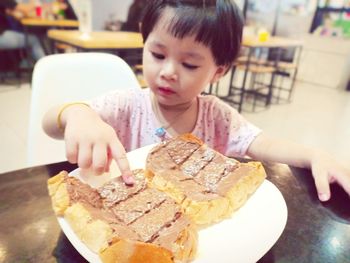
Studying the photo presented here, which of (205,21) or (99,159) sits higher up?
(205,21)

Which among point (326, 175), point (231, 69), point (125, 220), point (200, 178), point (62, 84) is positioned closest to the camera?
point (125, 220)

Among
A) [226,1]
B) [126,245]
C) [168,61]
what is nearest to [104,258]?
[126,245]

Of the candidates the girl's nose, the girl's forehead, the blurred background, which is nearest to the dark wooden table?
the girl's nose

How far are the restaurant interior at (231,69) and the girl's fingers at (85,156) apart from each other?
0.53 ft

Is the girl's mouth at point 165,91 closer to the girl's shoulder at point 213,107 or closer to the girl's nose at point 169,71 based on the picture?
the girl's nose at point 169,71

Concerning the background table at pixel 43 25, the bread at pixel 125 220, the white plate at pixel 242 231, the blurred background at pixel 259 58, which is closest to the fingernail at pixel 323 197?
the white plate at pixel 242 231

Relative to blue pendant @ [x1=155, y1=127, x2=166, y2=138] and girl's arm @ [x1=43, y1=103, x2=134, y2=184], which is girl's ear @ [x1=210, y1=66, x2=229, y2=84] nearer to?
blue pendant @ [x1=155, y1=127, x2=166, y2=138]

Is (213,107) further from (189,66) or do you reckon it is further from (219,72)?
(189,66)

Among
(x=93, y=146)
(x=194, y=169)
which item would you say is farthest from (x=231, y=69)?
(x=93, y=146)

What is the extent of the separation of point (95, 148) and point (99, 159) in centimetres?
3

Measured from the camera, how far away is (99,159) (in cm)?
55

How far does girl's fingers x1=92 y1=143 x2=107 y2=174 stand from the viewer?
1.79 feet

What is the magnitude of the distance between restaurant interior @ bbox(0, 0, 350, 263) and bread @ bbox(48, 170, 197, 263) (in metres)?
0.06

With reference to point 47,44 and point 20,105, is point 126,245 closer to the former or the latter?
point 20,105
